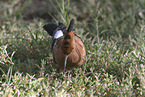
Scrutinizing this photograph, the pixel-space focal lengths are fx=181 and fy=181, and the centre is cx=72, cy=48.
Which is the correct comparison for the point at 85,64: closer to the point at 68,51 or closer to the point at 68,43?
the point at 68,51

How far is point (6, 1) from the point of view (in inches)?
213

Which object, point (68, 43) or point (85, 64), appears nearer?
point (68, 43)

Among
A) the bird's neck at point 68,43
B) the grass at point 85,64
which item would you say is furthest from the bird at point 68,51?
the grass at point 85,64

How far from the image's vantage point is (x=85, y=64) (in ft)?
9.56

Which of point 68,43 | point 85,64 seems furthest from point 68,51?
Result: point 85,64

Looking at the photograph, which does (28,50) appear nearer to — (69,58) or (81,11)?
(69,58)

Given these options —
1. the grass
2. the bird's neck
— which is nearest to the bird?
the bird's neck

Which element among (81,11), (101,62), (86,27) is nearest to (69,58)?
(101,62)

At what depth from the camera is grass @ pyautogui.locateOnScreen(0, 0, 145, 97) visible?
105 inches

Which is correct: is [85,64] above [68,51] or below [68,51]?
below

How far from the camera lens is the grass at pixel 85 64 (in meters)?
2.67

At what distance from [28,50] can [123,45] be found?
1.94m

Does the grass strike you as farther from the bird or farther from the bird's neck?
the bird's neck

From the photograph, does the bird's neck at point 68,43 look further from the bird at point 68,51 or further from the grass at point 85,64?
the grass at point 85,64
